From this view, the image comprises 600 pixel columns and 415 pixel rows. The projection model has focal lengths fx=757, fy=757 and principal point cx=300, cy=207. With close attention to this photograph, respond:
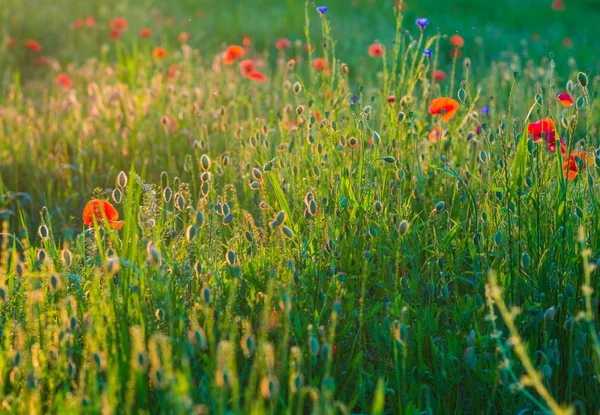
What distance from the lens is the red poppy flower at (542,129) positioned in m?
2.10

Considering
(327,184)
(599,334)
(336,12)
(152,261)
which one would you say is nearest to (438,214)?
(327,184)

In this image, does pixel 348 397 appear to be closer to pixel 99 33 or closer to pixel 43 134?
pixel 43 134

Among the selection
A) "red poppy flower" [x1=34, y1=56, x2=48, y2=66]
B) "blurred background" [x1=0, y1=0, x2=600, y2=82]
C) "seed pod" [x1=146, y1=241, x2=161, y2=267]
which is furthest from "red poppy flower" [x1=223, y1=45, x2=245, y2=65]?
"seed pod" [x1=146, y1=241, x2=161, y2=267]

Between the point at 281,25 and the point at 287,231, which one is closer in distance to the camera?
the point at 287,231

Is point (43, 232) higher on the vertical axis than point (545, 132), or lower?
lower

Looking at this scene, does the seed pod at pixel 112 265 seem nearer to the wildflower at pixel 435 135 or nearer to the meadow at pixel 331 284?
the meadow at pixel 331 284

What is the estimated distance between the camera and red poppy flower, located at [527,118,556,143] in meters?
2.10

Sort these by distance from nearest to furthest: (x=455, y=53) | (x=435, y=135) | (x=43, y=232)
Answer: (x=43, y=232) < (x=435, y=135) < (x=455, y=53)

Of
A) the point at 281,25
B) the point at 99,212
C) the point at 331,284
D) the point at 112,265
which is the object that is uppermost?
the point at 112,265

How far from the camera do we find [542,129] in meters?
2.08

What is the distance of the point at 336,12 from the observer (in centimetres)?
863

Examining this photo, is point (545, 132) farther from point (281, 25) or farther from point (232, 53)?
point (281, 25)

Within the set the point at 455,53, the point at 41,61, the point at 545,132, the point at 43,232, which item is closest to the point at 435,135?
the point at 455,53

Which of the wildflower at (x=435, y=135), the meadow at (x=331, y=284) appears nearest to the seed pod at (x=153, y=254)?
Result: the meadow at (x=331, y=284)
